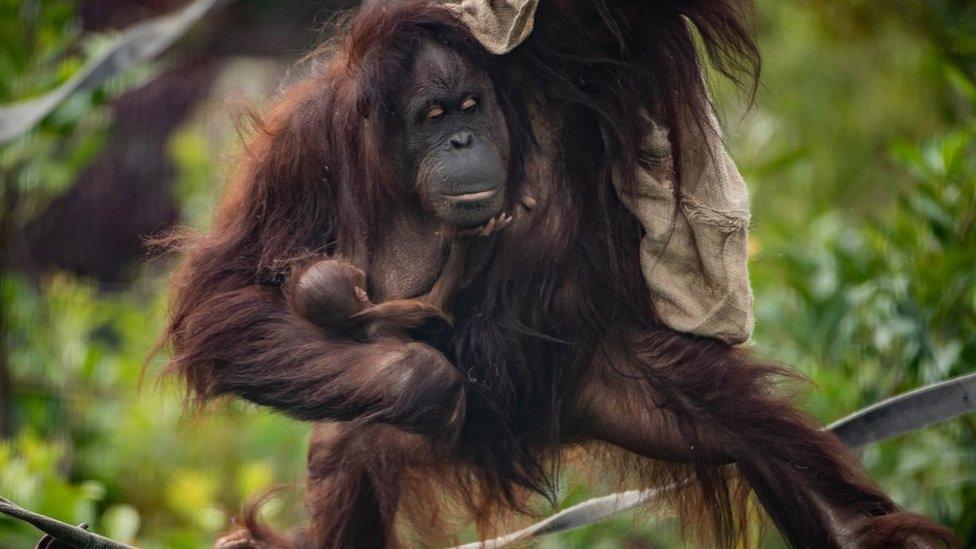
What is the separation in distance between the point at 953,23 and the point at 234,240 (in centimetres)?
281

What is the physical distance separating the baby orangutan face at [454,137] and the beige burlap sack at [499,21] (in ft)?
0.19

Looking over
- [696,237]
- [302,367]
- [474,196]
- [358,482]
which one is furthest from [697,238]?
[358,482]

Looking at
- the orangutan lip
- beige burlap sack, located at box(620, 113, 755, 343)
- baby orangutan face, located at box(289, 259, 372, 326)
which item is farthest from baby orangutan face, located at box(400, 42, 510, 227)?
beige burlap sack, located at box(620, 113, 755, 343)

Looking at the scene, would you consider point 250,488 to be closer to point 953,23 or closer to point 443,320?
point 443,320

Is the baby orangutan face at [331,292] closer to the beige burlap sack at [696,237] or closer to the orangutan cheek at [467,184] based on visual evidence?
the orangutan cheek at [467,184]

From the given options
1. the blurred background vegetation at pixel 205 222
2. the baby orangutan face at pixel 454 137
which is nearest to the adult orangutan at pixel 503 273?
the baby orangutan face at pixel 454 137

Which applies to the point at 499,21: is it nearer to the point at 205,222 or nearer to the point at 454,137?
the point at 454,137

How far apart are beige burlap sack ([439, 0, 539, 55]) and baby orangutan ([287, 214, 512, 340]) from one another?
0.98ft

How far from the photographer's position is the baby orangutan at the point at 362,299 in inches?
87.4

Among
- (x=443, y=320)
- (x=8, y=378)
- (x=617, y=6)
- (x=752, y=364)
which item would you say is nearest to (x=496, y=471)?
(x=443, y=320)

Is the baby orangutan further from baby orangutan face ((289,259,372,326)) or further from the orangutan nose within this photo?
the orangutan nose

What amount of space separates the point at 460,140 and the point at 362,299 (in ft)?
1.16

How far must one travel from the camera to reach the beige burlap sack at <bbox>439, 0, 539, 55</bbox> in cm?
211

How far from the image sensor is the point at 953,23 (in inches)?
166
